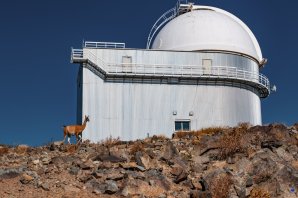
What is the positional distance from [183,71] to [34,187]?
19802 millimetres

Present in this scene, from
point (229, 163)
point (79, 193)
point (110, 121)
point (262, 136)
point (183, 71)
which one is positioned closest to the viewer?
point (79, 193)

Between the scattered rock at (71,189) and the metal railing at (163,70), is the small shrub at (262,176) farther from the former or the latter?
the metal railing at (163,70)

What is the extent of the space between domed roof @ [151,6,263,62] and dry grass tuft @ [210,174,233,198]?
65.9 feet

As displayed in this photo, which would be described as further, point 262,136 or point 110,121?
Result: point 110,121

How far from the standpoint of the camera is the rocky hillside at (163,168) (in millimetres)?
13492

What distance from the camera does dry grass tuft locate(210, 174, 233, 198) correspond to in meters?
13.5

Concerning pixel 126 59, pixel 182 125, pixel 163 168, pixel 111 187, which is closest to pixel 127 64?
pixel 126 59

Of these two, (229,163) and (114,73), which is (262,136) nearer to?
(229,163)

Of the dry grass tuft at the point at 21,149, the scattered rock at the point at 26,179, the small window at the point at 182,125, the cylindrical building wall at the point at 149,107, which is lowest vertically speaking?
the scattered rock at the point at 26,179

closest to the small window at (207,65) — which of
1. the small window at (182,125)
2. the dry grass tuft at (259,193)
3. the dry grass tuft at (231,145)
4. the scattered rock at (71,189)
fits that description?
the small window at (182,125)

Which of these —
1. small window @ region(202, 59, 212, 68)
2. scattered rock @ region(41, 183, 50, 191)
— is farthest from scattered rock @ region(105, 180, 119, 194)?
small window @ region(202, 59, 212, 68)

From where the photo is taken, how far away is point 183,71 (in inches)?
1243

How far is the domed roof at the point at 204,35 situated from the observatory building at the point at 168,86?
0.09 meters

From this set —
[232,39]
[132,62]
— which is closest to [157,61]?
[132,62]
